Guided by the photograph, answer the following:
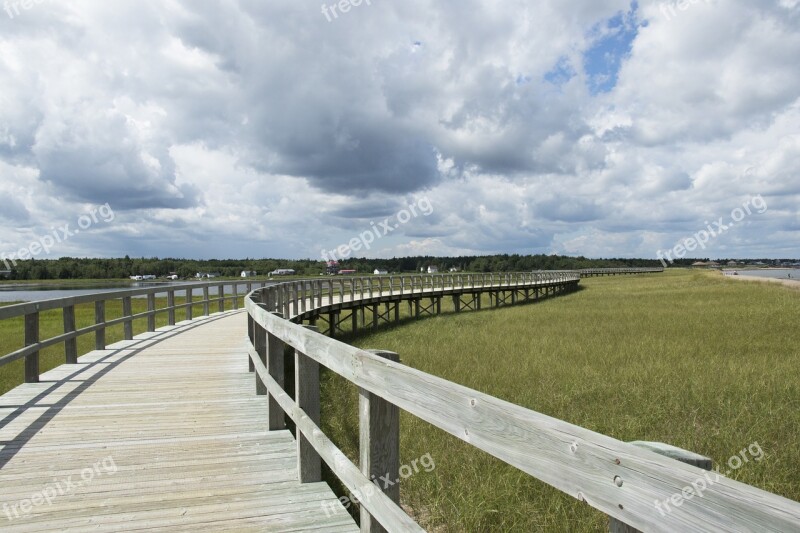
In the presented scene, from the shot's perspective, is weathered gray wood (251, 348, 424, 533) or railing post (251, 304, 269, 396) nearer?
weathered gray wood (251, 348, 424, 533)

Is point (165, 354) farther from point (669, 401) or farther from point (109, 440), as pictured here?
point (669, 401)

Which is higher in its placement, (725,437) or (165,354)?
(165,354)

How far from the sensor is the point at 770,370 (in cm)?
1192

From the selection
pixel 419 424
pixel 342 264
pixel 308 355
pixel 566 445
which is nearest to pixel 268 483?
pixel 308 355

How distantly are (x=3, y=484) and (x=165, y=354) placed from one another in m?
6.47

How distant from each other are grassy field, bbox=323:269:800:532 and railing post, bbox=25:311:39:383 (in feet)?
13.3

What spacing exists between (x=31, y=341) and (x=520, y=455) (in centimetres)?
781

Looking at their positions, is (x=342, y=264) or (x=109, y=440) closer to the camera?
(x=109, y=440)

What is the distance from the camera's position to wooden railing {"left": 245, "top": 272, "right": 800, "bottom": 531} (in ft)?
3.92

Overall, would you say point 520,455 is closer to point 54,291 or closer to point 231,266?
point 54,291

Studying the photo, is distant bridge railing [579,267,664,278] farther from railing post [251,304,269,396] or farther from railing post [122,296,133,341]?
railing post [251,304,269,396]

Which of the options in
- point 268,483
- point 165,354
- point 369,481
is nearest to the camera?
point 369,481

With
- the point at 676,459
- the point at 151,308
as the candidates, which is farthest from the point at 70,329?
the point at 676,459

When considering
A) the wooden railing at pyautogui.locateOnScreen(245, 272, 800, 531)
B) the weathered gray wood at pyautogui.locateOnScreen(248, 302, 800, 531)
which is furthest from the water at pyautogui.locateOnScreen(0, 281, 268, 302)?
the weathered gray wood at pyautogui.locateOnScreen(248, 302, 800, 531)
